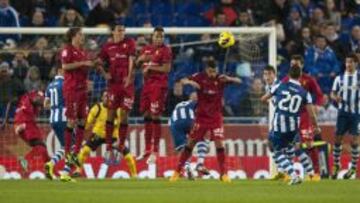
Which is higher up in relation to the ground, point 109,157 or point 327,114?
point 327,114

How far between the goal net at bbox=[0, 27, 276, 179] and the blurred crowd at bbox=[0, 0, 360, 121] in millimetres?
24

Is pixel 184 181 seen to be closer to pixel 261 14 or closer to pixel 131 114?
pixel 131 114

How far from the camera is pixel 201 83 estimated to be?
811 inches

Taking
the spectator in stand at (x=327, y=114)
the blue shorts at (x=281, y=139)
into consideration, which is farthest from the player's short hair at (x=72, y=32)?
the spectator in stand at (x=327, y=114)

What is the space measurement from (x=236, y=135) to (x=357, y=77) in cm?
295

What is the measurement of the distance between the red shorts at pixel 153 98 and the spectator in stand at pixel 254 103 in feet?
13.9

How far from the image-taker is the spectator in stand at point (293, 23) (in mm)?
28172

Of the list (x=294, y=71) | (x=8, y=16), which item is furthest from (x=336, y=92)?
(x=8, y=16)

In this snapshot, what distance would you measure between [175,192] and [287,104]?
3892mm

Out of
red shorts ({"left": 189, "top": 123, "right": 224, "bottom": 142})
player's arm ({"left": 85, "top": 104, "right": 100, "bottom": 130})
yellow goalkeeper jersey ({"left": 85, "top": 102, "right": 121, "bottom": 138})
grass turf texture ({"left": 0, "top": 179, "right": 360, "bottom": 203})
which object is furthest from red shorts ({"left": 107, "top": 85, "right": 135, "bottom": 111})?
player's arm ({"left": 85, "top": 104, "right": 100, "bottom": 130})

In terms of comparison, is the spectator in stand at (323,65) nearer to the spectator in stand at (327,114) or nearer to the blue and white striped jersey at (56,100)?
the spectator in stand at (327,114)

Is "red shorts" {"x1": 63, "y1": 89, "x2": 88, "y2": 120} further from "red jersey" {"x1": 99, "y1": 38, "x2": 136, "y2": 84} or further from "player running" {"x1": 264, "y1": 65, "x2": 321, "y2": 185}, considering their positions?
"player running" {"x1": 264, "y1": 65, "x2": 321, "y2": 185}

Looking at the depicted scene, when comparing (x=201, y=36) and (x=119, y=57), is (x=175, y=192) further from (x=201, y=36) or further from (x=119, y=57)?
(x=201, y=36)

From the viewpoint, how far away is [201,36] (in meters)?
24.8
